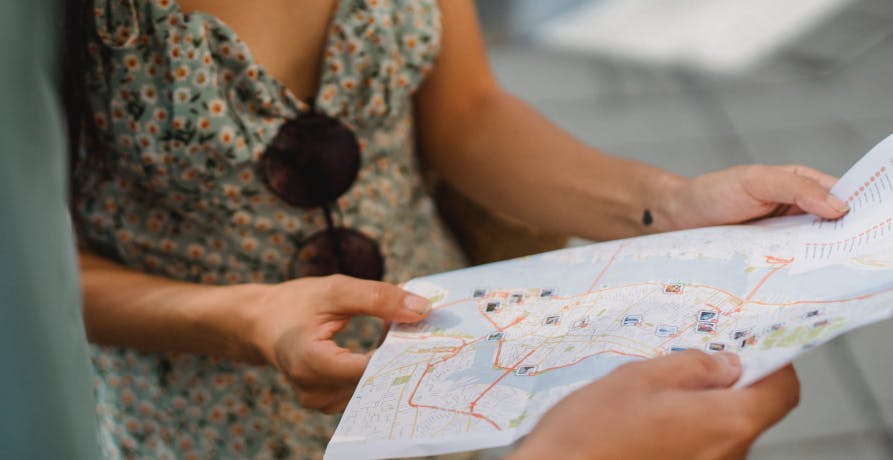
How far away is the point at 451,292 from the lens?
788 mm

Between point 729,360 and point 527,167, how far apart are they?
45 cm

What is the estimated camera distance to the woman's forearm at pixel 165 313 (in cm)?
83

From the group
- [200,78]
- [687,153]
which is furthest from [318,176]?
[687,153]

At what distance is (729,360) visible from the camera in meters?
0.60

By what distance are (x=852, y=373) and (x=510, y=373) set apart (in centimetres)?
132

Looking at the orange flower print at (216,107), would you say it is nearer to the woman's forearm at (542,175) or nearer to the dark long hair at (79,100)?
the dark long hair at (79,100)

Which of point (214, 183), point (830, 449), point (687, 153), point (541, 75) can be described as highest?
point (214, 183)

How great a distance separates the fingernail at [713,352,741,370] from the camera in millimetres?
599

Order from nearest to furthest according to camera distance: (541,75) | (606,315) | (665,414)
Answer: (665,414)
(606,315)
(541,75)

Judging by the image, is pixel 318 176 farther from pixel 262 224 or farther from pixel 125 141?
pixel 125 141

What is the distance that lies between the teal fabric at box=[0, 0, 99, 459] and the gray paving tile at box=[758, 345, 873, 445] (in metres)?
1.41

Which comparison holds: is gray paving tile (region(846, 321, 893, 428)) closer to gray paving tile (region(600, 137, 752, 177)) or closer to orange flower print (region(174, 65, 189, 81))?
gray paving tile (region(600, 137, 752, 177))

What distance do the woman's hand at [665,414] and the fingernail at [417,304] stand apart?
191mm

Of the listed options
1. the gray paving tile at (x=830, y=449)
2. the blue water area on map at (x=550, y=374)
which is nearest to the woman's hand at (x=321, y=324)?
the blue water area on map at (x=550, y=374)
